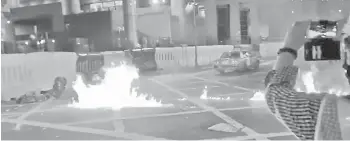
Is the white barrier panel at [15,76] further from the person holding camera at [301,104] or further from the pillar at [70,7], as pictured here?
the person holding camera at [301,104]

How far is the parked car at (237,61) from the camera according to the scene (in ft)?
20.3

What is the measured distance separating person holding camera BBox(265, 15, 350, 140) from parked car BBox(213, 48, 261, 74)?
494cm

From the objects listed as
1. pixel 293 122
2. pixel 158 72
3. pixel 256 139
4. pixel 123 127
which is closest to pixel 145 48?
pixel 158 72

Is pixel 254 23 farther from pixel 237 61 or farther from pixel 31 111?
pixel 31 111

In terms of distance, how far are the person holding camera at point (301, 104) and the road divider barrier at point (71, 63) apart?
4964mm

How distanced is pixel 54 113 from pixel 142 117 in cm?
137

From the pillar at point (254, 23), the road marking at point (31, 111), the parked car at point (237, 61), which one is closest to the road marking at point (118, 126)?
the road marking at point (31, 111)

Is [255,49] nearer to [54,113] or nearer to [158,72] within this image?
[158,72]

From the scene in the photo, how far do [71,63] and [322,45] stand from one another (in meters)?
7.05

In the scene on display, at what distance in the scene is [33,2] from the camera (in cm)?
596

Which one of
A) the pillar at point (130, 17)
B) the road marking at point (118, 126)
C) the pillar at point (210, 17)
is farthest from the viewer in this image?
the pillar at point (130, 17)

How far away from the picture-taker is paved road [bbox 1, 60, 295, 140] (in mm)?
3707

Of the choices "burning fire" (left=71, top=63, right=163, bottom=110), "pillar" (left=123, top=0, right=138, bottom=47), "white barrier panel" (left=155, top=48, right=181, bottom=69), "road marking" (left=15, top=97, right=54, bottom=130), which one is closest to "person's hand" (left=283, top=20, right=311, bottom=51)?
"road marking" (left=15, top=97, right=54, bottom=130)

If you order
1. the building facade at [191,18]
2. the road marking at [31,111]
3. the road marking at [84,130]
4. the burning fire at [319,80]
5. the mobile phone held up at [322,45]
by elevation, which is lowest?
the road marking at [31,111]
